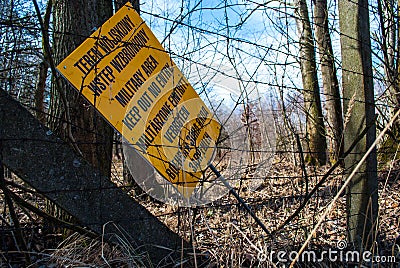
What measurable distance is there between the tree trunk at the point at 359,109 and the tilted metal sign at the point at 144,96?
1.20 m

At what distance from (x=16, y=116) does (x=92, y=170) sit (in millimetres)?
515

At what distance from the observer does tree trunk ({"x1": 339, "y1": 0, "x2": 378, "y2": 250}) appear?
114 inches

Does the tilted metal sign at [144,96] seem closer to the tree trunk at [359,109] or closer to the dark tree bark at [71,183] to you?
the dark tree bark at [71,183]

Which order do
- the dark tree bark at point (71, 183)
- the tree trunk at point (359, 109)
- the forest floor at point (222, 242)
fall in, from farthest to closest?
1. the tree trunk at point (359, 109)
2. the forest floor at point (222, 242)
3. the dark tree bark at point (71, 183)

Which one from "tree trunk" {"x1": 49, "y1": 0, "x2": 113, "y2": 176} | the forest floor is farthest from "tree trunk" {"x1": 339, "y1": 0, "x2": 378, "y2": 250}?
"tree trunk" {"x1": 49, "y1": 0, "x2": 113, "y2": 176}

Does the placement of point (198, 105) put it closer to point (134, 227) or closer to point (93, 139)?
point (134, 227)

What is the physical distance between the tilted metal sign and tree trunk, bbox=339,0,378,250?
1.20m

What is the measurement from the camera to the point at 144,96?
223 centimetres

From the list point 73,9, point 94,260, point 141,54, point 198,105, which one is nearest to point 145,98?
point 141,54

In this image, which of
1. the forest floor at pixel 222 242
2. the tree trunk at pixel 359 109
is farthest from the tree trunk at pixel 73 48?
the tree trunk at pixel 359 109

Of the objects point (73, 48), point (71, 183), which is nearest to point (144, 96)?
point (71, 183)

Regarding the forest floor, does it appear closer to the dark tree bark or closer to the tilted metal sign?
the dark tree bark

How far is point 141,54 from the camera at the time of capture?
230 centimetres

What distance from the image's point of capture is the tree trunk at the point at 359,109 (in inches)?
114
